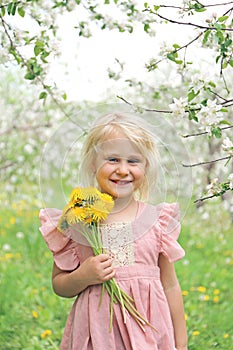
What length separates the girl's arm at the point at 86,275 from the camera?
217cm

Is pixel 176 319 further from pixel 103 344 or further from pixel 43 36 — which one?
pixel 43 36

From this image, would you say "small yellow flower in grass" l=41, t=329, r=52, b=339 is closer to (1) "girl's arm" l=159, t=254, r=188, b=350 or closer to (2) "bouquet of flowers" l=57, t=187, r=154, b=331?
(1) "girl's arm" l=159, t=254, r=188, b=350

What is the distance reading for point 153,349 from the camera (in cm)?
220

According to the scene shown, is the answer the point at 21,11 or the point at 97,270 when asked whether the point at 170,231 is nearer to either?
the point at 97,270

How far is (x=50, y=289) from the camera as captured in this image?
4.30 m

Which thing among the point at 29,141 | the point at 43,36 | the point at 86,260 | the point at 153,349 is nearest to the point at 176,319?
the point at 153,349

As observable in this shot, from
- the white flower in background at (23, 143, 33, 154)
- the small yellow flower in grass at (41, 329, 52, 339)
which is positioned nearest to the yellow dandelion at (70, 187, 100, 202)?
the small yellow flower in grass at (41, 329, 52, 339)

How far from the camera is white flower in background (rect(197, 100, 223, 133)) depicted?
2.21 meters

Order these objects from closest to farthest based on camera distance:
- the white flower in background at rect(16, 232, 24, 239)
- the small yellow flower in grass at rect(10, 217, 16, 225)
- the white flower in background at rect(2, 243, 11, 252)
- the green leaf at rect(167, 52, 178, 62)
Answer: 1. the green leaf at rect(167, 52, 178, 62)
2. the white flower in background at rect(2, 243, 11, 252)
3. the white flower in background at rect(16, 232, 24, 239)
4. the small yellow flower in grass at rect(10, 217, 16, 225)

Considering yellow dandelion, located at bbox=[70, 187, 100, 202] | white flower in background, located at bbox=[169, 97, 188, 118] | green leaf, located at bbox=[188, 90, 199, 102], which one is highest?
green leaf, located at bbox=[188, 90, 199, 102]

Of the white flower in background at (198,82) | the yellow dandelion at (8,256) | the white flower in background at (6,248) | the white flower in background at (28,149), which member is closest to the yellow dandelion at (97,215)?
the white flower in background at (198,82)

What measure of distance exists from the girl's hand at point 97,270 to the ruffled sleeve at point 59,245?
10 cm

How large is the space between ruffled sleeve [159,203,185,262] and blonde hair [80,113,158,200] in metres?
0.09

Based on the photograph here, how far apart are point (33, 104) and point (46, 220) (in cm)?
469
